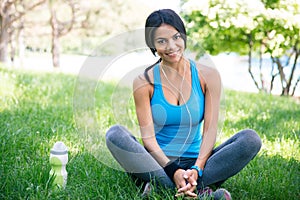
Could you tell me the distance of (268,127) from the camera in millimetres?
3779

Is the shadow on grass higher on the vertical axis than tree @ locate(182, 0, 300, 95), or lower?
lower

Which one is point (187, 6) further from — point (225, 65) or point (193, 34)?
point (225, 65)

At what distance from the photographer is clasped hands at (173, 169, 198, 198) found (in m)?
1.85

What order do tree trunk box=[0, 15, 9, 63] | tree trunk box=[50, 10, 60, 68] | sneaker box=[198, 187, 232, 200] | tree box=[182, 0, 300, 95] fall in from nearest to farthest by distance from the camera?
sneaker box=[198, 187, 232, 200], tree box=[182, 0, 300, 95], tree trunk box=[0, 15, 9, 63], tree trunk box=[50, 10, 60, 68]

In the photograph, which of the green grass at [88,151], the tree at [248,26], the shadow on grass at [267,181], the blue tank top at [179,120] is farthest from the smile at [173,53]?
the tree at [248,26]

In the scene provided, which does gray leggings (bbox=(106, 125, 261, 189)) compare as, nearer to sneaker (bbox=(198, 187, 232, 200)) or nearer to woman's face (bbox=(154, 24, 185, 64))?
sneaker (bbox=(198, 187, 232, 200))

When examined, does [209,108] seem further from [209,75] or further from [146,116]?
[146,116]

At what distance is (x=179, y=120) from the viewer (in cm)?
210

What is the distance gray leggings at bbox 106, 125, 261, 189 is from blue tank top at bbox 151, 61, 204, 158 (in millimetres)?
155

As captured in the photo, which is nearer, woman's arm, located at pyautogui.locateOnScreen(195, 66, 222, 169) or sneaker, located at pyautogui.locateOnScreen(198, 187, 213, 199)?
sneaker, located at pyautogui.locateOnScreen(198, 187, 213, 199)

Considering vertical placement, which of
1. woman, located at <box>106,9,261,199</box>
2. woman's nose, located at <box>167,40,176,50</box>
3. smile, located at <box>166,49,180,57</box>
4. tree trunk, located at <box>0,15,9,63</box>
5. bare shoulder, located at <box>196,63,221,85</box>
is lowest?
woman, located at <box>106,9,261,199</box>

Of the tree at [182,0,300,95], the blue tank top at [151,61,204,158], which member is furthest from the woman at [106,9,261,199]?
the tree at [182,0,300,95]

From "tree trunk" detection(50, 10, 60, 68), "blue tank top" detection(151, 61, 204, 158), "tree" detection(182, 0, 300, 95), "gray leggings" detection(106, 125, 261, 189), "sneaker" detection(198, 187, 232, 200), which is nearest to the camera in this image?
"sneaker" detection(198, 187, 232, 200)

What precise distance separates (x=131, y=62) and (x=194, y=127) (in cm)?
50
